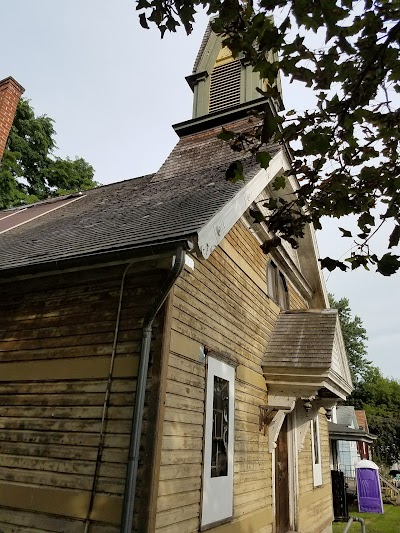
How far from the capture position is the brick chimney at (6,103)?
453 inches

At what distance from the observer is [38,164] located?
21.8 metres

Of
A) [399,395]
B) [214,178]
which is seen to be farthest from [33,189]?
[399,395]

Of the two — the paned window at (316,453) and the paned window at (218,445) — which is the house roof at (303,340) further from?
the paned window at (316,453)

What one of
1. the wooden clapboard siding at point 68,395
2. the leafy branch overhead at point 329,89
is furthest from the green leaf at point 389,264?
the wooden clapboard siding at point 68,395

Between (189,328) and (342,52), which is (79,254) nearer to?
(189,328)

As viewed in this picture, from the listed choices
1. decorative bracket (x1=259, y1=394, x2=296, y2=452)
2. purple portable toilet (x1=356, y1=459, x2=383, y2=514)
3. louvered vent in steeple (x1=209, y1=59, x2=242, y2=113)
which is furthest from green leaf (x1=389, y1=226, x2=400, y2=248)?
purple portable toilet (x1=356, y1=459, x2=383, y2=514)

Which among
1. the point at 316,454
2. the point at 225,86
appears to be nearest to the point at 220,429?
the point at 316,454

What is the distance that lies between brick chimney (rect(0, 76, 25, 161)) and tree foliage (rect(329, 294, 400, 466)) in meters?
35.3

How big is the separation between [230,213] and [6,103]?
938 centimetres

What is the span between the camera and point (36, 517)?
14.0 ft

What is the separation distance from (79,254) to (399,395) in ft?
165

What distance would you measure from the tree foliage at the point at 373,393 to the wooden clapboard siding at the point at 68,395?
3873 cm

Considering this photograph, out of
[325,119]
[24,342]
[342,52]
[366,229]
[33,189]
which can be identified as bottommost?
[24,342]

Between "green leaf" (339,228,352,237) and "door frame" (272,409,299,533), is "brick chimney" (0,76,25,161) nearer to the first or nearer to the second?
"door frame" (272,409,299,533)
